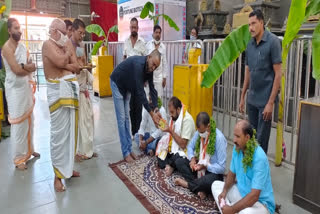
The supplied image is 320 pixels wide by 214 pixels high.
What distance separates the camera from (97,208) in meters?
2.57

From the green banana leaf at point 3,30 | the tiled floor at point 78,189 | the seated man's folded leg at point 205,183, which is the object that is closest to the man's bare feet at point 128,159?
the tiled floor at point 78,189

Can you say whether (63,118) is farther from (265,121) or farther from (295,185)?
(295,185)

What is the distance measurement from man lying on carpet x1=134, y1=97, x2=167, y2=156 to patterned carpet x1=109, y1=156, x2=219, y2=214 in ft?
0.92

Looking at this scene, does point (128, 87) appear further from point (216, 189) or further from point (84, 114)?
point (216, 189)

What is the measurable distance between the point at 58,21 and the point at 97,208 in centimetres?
183

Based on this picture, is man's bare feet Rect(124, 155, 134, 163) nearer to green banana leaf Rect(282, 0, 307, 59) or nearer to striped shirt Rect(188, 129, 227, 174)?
striped shirt Rect(188, 129, 227, 174)

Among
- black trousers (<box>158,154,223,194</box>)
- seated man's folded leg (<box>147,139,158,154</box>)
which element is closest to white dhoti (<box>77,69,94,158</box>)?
seated man's folded leg (<box>147,139,158,154</box>)

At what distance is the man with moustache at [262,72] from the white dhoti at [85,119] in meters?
2.03

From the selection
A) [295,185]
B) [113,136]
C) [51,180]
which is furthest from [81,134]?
[295,185]

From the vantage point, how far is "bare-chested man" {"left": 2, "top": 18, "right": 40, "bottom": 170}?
3.15 meters

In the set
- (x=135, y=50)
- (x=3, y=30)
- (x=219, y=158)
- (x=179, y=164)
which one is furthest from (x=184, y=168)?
(x=135, y=50)

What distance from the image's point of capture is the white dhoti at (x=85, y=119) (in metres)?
3.61

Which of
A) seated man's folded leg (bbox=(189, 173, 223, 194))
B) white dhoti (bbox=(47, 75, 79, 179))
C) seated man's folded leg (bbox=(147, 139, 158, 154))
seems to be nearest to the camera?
seated man's folded leg (bbox=(189, 173, 223, 194))

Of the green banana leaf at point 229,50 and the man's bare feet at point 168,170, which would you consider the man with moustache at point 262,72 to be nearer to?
the green banana leaf at point 229,50
